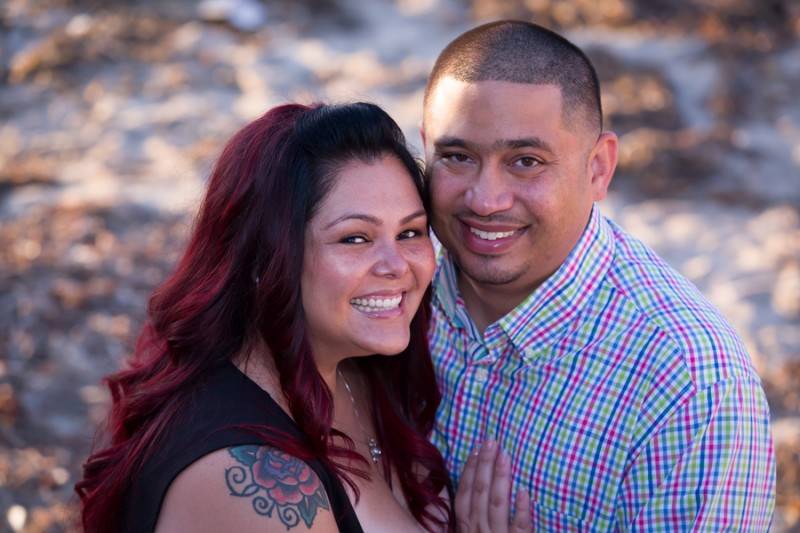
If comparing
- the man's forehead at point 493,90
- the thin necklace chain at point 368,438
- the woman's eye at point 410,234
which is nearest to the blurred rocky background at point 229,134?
the thin necklace chain at point 368,438

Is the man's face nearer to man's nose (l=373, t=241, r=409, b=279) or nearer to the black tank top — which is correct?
man's nose (l=373, t=241, r=409, b=279)

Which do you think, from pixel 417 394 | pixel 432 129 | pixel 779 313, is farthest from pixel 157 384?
pixel 779 313

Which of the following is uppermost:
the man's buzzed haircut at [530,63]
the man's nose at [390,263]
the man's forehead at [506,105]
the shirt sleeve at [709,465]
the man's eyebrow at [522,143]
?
the man's buzzed haircut at [530,63]

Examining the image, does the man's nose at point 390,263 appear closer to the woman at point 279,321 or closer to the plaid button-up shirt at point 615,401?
the woman at point 279,321

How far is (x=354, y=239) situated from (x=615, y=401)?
871 mm

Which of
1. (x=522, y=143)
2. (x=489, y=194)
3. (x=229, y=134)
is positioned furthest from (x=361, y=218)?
(x=229, y=134)

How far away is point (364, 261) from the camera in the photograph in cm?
266

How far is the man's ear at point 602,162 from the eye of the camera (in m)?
3.09

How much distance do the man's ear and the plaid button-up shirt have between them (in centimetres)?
9

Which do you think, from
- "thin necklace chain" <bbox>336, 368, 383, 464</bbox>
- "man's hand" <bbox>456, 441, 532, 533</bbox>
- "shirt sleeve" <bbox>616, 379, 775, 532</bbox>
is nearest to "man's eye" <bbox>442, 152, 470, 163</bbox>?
"thin necklace chain" <bbox>336, 368, 383, 464</bbox>

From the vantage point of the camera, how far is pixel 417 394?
3.19 m

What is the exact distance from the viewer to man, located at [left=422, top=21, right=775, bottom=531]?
2.64 meters

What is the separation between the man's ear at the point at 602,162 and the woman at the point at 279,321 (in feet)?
1.95

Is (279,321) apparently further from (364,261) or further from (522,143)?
(522,143)
